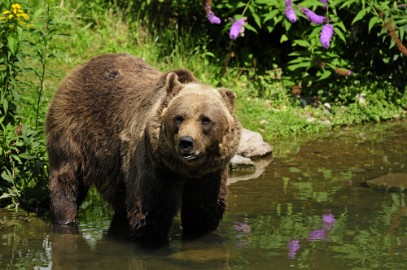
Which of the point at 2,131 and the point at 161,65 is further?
the point at 161,65

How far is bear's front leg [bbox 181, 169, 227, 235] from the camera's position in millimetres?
7016

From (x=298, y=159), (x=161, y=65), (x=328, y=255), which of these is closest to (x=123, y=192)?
(x=328, y=255)

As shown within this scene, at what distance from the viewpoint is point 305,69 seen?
12.4m

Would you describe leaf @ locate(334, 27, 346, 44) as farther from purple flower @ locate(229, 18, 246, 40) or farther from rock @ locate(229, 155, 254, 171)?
rock @ locate(229, 155, 254, 171)

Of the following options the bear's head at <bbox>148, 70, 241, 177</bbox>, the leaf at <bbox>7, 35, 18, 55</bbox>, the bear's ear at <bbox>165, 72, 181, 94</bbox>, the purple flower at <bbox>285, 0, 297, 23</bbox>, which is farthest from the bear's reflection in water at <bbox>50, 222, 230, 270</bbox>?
the purple flower at <bbox>285, 0, 297, 23</bbox>

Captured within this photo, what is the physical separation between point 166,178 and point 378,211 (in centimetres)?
245

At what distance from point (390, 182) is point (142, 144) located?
135 inches

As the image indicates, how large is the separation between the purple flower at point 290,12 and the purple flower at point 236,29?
1.94 feet

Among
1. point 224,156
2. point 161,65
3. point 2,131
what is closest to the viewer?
point 224,156

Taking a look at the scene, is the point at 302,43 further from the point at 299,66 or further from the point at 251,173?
the point at 251,173

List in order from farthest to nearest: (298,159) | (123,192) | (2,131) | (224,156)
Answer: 1. (298,159)
2. (2,131)
3. (123,192)
4. (224,156)

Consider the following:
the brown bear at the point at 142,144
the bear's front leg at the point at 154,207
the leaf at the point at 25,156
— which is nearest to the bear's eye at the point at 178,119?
the brown bear at the point at 142,144

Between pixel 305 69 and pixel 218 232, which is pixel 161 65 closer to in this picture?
pixel 305 69

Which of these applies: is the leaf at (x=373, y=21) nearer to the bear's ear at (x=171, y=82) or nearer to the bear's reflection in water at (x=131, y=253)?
the bear's reflection in water at (x=131, y=253)
